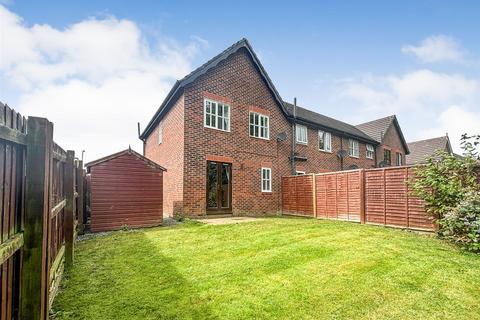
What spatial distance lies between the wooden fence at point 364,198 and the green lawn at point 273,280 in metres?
1.96

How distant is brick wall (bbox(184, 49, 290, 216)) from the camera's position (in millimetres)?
11977

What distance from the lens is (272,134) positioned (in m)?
15.5

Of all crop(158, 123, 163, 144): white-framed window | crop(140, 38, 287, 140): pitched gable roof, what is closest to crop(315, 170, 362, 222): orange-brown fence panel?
crop(140, 38, 287, 140): pitched gable roof

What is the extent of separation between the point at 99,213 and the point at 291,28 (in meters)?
10.5

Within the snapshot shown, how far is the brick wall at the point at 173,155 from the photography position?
1203 centimetres

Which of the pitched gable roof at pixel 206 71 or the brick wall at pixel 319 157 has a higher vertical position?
the pitched gable roof at pixel 206 71

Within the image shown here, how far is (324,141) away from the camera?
63.1 ft

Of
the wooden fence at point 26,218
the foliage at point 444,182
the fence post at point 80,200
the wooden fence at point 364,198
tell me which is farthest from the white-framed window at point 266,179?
the wooden fence at point 26,218

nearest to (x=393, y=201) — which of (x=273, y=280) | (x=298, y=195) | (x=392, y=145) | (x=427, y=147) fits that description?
(x=298, y=195)

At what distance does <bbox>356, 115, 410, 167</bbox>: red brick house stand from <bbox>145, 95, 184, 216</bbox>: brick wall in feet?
65.1

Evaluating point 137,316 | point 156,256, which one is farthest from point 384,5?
point 137,316

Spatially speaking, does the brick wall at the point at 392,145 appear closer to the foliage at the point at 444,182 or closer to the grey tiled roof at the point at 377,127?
the grey tiled roof at the point at 377,127

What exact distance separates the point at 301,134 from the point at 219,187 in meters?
7.74

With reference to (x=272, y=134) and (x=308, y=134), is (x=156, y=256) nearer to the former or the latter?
(x=272, y=134)
